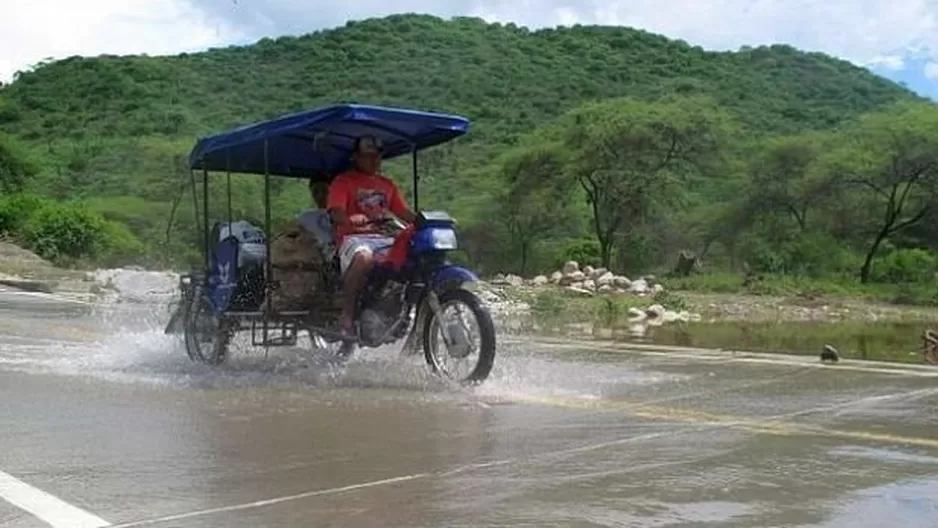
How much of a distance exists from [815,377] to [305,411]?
4024 mm

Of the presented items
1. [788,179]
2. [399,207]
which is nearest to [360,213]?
[399,207]

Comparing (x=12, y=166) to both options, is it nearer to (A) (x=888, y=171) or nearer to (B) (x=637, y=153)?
(B) (x=637, y=153)

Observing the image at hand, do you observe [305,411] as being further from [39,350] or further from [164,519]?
[39,350]

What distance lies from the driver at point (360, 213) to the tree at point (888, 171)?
36.7 m

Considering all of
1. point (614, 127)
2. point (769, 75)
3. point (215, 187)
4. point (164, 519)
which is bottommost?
point (164, 519)

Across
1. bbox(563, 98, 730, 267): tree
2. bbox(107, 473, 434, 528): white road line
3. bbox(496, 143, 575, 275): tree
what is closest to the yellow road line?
bbox(107, 473, 434, 528): white road line

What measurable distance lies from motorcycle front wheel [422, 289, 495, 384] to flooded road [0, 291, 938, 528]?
190mm

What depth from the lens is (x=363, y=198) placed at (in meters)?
9.50

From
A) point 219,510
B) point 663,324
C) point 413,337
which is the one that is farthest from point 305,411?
point 663,324

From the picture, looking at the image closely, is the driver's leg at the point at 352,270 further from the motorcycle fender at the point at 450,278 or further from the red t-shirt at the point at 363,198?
the motorcycle fender at the point at 450,278

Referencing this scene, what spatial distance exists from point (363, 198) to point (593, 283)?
2858 centimetres

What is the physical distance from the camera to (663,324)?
2655 cm

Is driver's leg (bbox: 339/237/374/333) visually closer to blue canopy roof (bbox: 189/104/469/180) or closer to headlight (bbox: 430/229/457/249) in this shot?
headlight (bbox: 430/229/457/249)

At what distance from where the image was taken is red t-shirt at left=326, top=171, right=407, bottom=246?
936 centimetres
